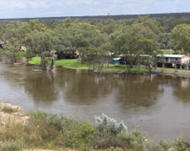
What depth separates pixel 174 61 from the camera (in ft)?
173

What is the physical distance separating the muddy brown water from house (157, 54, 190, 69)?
35.5 feet

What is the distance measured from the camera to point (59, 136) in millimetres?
12164

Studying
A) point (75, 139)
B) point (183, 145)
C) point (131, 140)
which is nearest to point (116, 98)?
point (131, 140)

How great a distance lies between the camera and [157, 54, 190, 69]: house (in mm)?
51422

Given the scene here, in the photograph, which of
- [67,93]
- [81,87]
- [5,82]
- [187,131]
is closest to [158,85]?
[81,87]

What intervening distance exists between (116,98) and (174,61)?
29.3m

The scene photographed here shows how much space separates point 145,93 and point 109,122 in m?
19.8

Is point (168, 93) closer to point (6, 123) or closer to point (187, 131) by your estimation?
point (187, 131)

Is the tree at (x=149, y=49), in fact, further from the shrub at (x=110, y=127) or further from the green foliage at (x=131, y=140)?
the green foliage at (x=131, y=140)

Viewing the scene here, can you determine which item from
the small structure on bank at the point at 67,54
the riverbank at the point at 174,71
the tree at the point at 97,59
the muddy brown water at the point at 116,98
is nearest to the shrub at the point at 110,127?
the muddy brown water at the point at 116,98

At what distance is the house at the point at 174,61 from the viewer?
5142 centimetres

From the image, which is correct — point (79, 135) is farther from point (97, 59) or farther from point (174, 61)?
point (174, 61)

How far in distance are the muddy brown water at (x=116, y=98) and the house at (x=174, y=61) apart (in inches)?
426

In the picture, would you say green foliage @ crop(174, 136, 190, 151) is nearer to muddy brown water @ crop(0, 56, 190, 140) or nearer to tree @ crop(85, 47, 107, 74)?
muddy brown water @ crop(0, 56, 190, 140)
